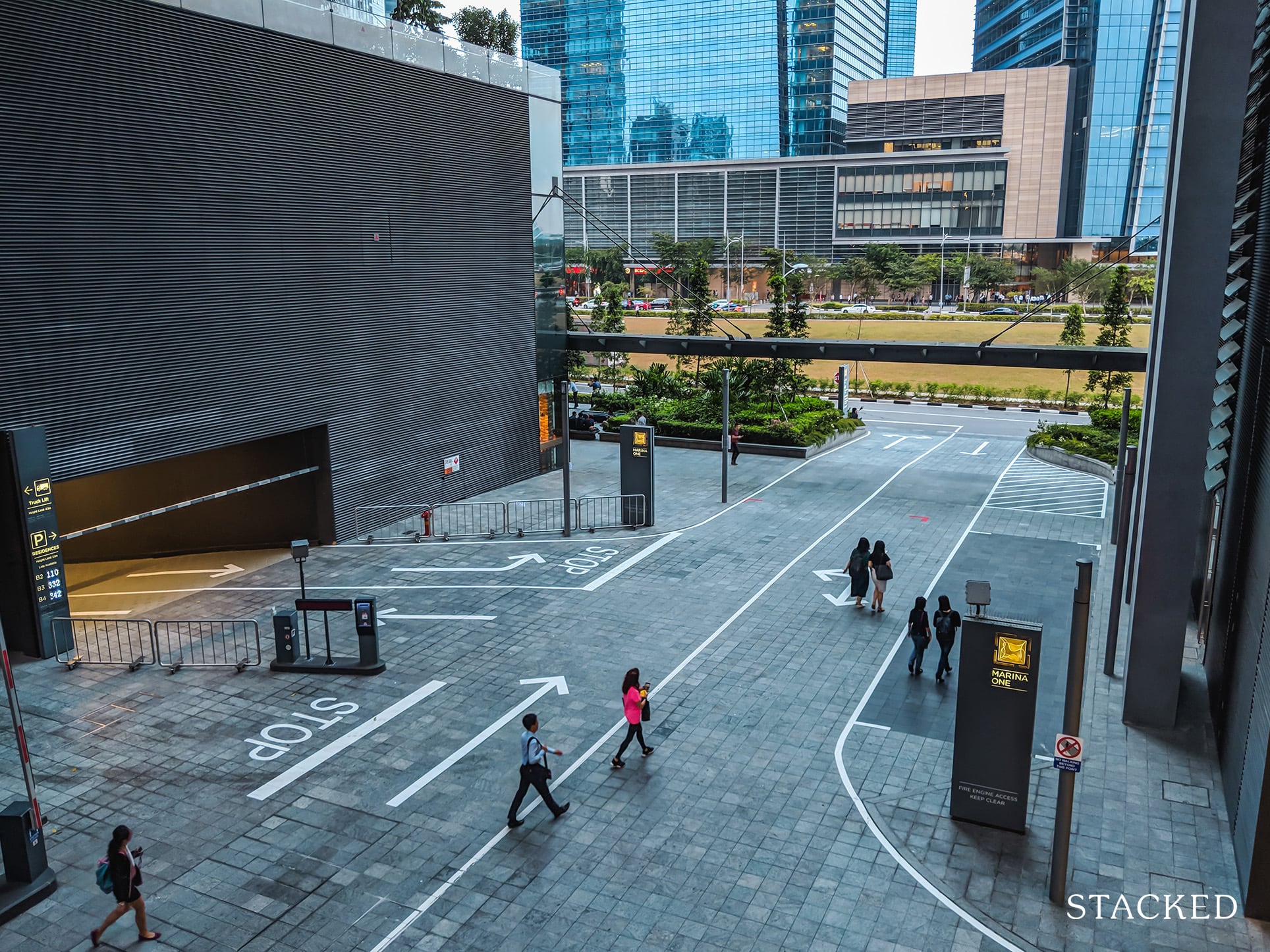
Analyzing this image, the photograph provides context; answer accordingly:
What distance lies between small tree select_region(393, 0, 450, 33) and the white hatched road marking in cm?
3210

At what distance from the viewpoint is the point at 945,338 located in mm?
55750

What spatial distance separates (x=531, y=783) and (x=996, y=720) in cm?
537

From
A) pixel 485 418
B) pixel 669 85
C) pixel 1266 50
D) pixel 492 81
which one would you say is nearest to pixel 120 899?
pixel 1266 50

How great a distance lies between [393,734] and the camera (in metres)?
A: 13.0

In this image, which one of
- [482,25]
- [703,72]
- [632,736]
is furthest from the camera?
[703,72]

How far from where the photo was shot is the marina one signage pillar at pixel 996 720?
10156mm

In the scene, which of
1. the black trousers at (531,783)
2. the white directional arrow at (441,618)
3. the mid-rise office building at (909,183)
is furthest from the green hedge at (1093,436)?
the mid-rise office building at (909,183)

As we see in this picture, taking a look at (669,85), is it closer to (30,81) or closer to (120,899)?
(30,81)

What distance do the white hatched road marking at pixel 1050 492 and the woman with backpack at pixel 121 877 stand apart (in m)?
23.1

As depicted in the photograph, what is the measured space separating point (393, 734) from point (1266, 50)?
51.2 ft

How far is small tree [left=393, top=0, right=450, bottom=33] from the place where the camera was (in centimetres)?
4278

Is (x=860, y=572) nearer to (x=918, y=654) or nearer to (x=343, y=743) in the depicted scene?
(x=918, y=654)

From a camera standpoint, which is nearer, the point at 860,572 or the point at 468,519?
the point at 860,572

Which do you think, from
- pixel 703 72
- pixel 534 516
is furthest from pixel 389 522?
pixel 703 72
